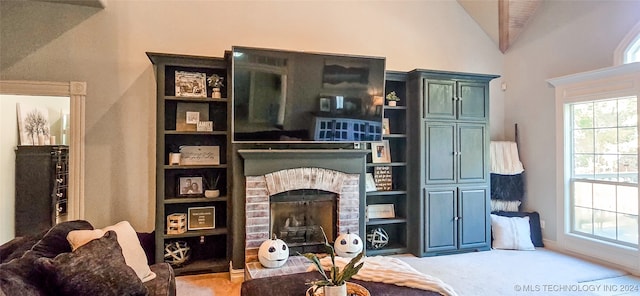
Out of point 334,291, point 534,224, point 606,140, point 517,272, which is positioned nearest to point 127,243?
point 334,291

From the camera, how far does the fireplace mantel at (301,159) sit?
12.3ft

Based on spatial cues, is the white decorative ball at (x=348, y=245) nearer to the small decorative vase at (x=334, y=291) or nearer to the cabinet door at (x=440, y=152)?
the cabinet door at (x=440, y=152)

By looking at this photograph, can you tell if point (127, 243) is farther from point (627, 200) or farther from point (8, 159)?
point (627, 200)

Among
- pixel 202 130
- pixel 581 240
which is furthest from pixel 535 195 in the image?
pixel 202 130

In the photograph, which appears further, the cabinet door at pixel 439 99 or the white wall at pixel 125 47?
the cabinet door at pixel 439 99

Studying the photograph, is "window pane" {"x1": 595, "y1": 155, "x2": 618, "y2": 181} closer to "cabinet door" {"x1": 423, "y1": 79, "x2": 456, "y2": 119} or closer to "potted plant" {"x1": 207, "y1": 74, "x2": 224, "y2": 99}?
"cabinet door" {"x1": 423, "y1": 79, "x2": 456, "y2": 119}

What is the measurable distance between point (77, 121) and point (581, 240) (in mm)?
5911

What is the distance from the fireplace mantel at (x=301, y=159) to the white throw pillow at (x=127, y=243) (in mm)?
1325

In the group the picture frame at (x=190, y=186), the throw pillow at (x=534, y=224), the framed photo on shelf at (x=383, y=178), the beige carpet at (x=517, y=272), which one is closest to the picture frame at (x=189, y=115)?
the picture frame at (x=190, y=186)

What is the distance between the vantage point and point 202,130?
391 cm

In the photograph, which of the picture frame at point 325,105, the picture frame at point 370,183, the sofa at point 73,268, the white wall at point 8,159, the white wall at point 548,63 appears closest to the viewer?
the sofa at point 73,268

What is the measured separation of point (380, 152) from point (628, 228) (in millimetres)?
2812

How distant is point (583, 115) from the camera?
4430 mm

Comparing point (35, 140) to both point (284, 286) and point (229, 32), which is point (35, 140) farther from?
point (284, 286)
